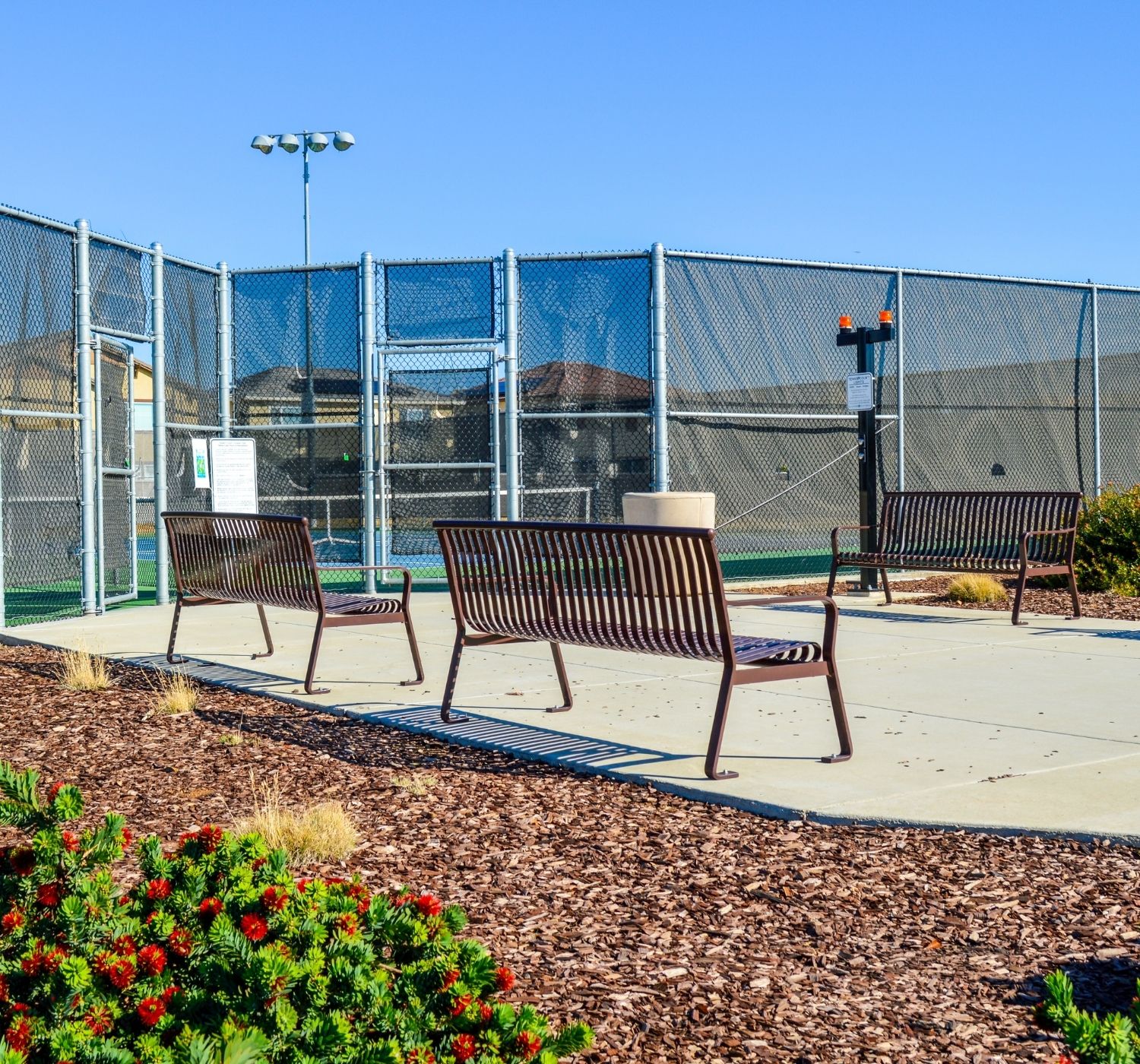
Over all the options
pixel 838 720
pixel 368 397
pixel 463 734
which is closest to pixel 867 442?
pixel 368 397

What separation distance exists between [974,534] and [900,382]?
316 cm

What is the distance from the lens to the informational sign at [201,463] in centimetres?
1327

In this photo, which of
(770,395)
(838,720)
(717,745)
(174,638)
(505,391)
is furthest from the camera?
(770,395)

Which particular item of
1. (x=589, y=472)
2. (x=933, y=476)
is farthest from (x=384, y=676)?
(x=933, y=476)

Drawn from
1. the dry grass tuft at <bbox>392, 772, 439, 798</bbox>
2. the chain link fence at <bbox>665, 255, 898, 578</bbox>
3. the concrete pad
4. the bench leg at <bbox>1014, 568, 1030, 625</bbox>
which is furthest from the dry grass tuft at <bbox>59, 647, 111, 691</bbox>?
the chain link fence at <bbox>665, 255, 898, 578</bbox>

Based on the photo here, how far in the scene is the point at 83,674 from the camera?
8.06 meters

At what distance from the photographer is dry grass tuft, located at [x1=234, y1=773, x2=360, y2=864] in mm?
4469

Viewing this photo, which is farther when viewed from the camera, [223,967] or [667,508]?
[667,508]

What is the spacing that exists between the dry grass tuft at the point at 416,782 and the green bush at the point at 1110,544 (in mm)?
8772

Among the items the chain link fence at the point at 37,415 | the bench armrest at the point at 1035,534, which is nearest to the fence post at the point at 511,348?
the chain link fence at the point at 37,415

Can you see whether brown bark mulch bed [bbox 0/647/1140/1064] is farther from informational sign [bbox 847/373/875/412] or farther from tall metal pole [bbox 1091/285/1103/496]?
tall metal pole [bbox 1091/285/1103/496]

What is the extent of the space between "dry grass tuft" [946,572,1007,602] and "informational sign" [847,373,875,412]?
1858 millimetres

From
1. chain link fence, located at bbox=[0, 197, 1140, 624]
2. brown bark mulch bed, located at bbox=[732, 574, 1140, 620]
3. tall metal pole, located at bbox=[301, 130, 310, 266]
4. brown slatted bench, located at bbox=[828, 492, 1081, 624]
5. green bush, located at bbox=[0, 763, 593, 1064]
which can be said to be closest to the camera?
green bush, located at bbox=[0, 763, 593, 1064]

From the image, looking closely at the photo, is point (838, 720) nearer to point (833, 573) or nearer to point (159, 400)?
point (833, 573)
